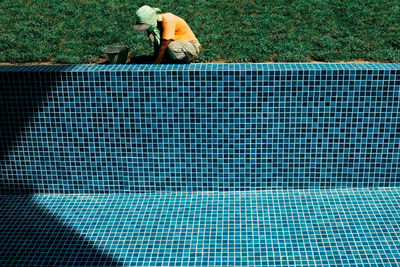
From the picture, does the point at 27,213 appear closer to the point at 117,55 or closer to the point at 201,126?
the point at 201,126

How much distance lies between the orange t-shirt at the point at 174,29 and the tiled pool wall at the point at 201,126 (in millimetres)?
892

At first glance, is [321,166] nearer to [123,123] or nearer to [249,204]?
[249,204]

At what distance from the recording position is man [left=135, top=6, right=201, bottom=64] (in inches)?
235

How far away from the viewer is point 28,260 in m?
4.52

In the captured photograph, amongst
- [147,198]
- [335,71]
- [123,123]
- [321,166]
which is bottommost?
[147,198]

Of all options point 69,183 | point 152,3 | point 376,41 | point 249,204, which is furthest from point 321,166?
point 152,3

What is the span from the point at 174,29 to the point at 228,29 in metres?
Answer: 2.71

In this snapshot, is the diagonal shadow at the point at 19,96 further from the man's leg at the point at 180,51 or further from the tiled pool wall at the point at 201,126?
the man's leg at the point at 180,51

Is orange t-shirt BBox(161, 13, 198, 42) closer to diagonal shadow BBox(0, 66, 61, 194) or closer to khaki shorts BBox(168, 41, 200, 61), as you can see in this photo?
khaki shorts BBox(168, 41, 200, 61)

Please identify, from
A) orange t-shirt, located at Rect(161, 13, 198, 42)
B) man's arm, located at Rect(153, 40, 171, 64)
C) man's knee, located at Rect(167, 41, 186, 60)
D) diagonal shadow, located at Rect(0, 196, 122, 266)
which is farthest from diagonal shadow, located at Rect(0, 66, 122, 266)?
orange t-shirt, located at Rect(161, 13, 198, 42)

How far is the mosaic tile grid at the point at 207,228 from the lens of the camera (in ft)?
14.8

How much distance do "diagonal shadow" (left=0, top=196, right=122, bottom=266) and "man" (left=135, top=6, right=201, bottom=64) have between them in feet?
7.51

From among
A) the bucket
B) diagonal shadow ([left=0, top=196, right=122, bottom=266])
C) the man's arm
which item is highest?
the man's arm

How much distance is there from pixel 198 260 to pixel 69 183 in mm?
1972
